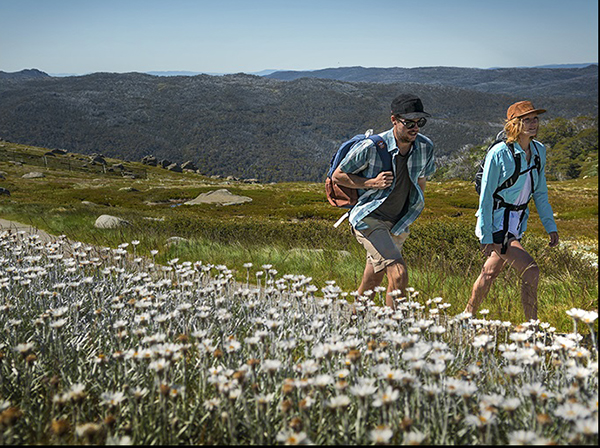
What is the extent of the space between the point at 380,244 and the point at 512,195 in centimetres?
127

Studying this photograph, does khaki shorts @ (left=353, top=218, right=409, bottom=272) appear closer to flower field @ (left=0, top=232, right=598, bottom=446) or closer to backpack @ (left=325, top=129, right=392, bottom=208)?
backpack @ (left=325, top=129, right=392, bottom=208)

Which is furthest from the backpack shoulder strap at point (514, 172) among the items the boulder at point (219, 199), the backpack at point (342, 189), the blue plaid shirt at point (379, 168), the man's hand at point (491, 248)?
the boulder at point (219, 199)

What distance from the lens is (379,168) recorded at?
4516mm

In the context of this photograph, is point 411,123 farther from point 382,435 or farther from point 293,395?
point 382,435

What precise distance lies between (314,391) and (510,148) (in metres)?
3.11

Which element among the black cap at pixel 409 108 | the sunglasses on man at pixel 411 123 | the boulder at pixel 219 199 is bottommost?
the boulder at pixel 219 199

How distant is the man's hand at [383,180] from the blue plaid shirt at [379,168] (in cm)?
14

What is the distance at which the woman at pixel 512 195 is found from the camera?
4.38 meters

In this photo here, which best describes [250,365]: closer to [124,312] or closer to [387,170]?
[124,312]

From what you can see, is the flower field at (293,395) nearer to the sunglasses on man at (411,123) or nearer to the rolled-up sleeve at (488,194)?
the rolled-up sleeve at (488,194)

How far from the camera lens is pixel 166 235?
11.5m


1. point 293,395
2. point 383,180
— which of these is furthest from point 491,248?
point 293,395

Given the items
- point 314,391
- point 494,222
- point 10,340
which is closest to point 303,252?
point 494,222

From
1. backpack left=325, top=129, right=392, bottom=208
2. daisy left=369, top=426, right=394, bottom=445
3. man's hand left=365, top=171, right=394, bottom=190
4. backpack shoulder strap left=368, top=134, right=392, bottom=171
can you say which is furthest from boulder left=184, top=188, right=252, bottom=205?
daisy left=369, top=426, right=394, bottom=445
